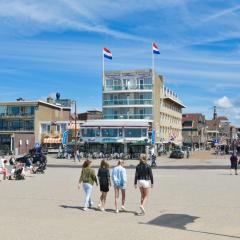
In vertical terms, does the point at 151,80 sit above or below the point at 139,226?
above

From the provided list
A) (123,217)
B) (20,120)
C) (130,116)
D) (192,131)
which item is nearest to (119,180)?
(123,217)

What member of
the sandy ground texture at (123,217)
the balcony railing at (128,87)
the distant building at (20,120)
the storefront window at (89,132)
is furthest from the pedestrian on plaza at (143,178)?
the distant building at (20,120)

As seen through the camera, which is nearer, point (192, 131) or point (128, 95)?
point (128, 95)

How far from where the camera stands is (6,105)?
100 metres

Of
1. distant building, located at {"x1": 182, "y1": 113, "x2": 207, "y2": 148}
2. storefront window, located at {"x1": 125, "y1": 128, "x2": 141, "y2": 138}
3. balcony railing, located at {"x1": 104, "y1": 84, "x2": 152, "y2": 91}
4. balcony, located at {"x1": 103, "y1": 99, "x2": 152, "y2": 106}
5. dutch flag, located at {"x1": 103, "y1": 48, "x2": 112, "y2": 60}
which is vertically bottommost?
storefront window, located at {"x1": 125, "y1": 128, "x2": 141, "y2": 138}

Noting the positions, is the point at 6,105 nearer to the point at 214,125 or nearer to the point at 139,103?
the point at 139,103

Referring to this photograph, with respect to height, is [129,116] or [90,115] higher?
[90,115]

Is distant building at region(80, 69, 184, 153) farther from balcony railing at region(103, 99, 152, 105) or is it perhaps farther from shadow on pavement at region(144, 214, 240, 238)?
shadow on pavement at region(144, 214, 240, 238)

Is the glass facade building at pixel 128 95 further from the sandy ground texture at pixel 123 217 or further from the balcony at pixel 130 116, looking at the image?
the sandy ground texture at pixel 123 217

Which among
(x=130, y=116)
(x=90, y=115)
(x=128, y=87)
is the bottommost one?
(x=130, y=116)

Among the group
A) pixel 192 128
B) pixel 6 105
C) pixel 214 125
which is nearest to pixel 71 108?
pixel 6 105

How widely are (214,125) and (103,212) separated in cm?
18600

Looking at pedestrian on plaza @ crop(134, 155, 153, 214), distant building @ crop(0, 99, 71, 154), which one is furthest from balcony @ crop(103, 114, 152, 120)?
pedestrian on plaza @ crop(134, 155, 153, 214)

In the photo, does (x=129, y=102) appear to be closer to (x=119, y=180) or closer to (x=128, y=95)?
(x=128, y=95)
